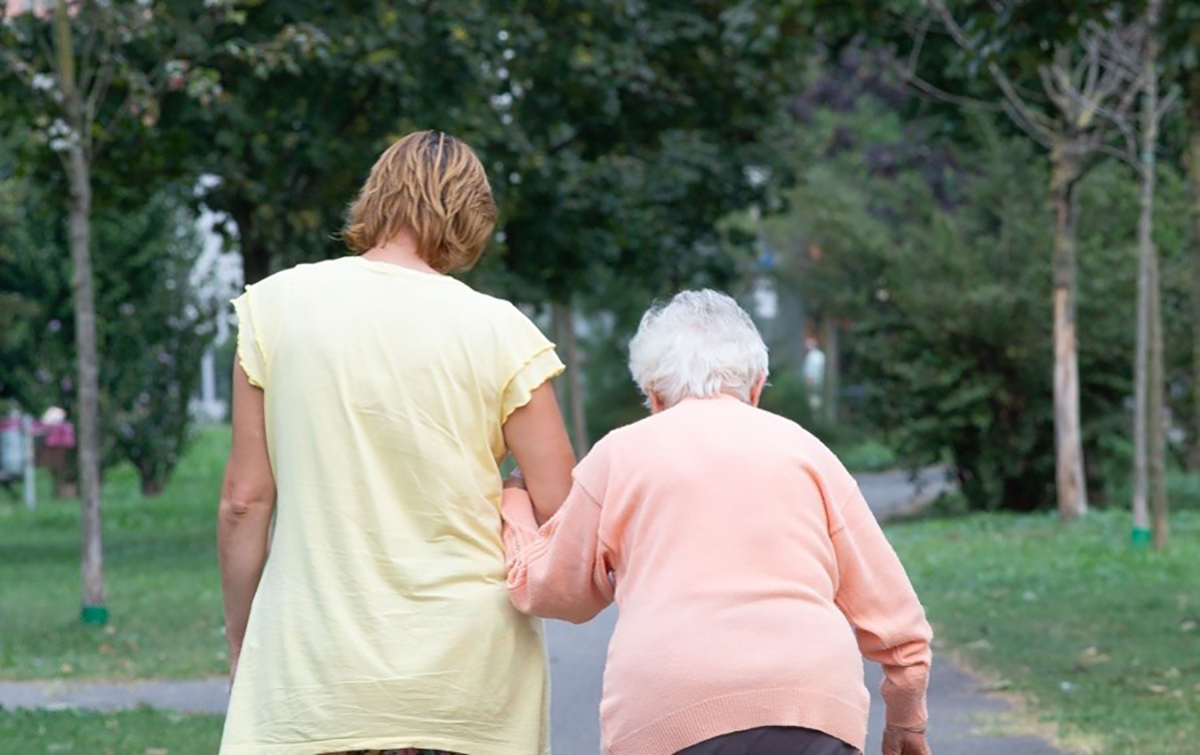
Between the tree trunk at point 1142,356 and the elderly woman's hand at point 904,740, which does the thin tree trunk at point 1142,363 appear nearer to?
the tree trunk at point 1142,356

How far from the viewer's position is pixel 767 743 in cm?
336

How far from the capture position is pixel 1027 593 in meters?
12.5

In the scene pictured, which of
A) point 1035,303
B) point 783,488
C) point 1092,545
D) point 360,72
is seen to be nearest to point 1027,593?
point 1092,545

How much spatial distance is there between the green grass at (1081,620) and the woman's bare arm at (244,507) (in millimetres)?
4119

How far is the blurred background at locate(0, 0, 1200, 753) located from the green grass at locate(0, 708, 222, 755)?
28 mm

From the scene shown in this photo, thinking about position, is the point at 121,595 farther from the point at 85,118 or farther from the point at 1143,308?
the point at 1143,308

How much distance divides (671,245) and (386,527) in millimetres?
18679

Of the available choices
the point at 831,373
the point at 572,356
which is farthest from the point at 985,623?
the point at 831,373

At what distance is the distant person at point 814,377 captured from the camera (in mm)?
32847

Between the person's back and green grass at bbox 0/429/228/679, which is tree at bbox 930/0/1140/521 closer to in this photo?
green grass at bbox 0/429/228/679

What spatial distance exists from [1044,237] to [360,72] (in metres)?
7.79

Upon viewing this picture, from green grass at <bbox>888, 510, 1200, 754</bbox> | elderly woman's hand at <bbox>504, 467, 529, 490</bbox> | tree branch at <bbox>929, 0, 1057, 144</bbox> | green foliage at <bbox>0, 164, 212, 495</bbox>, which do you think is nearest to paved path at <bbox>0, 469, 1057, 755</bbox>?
green grass at <bbox>888, 510, 1200, 754</bbox>

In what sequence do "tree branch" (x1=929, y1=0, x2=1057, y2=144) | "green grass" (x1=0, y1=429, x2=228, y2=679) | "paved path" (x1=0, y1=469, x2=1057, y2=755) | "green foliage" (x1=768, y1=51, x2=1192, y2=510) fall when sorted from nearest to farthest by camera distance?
1. "paved path" (x1=0, y1=469, x2=1057, y2=755)
2. "green grass" (x1=0, y1=429, x2=228, y2=679)
3. "tree branch" (x1=929, y1=0, x2=1057, y2=144)
4. "green foliage" (x1=768, y1=51, x2=1192, y2=510)

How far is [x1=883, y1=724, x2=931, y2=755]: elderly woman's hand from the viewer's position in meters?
3.75
